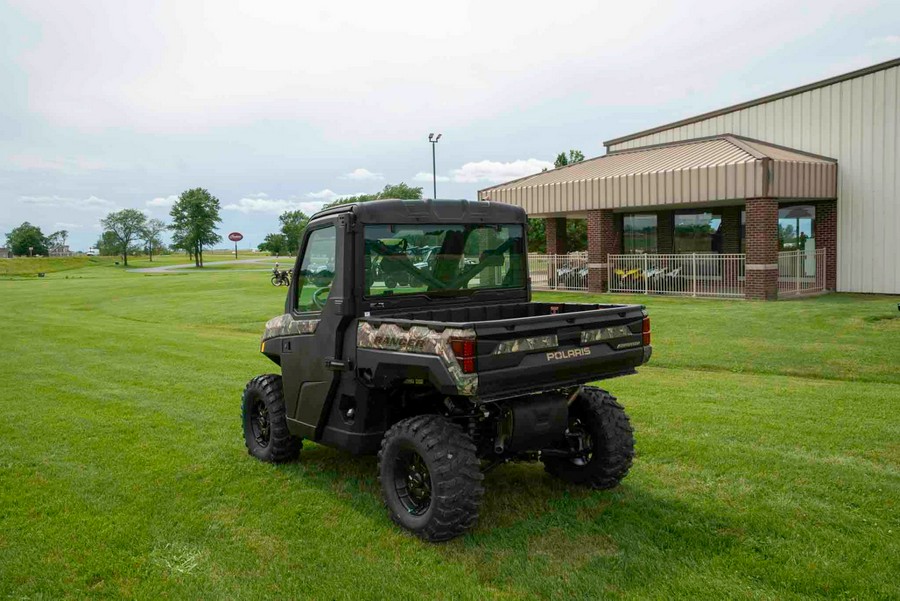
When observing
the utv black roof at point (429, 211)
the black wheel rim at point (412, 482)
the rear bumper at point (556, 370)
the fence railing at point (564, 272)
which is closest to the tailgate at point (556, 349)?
the rear bumper at point (556, 370)

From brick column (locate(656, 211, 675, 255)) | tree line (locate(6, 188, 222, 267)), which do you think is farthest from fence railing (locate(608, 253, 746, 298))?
tree line (locate(6, 188, 222, 267))

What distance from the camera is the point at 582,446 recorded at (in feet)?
20.8

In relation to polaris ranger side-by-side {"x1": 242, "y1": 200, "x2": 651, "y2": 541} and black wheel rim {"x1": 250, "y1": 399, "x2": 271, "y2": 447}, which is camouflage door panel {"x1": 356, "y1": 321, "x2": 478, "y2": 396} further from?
black wheel rim {"x1": 250, "y1": 399, "x2": 271, "y2": 447}

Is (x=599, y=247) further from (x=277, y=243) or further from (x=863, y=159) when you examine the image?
(x=277, y=243)

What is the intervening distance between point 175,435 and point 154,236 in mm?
121276

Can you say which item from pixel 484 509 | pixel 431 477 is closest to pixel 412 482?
pixel 431 477

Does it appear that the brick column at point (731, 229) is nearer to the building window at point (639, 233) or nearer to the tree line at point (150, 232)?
the building window at point (639, 233)

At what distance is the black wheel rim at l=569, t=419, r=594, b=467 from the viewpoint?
20.5ft

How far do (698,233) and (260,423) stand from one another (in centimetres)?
2497

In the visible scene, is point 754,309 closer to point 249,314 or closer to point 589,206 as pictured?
point 589,206

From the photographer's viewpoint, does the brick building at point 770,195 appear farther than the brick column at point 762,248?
Yes

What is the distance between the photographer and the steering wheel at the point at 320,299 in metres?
6.21

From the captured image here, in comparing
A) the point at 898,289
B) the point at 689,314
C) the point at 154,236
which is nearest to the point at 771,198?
the point at 898,289

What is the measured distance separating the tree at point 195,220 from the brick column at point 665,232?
6658cm
